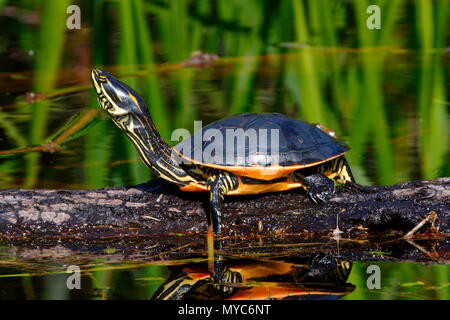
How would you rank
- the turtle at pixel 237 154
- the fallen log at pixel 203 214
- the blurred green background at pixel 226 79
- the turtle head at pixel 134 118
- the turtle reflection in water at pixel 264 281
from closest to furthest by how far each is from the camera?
the turtle reflection in water at pixel 264 281, the fallen log at pixel 203 214, the turtle at pixel 237 154, the turtle head at pixel 134 118, the blurred green background at pixel 226 79

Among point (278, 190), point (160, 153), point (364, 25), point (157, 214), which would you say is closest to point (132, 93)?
point (160, 153)

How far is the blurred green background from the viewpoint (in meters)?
5.50

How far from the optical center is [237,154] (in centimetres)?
393

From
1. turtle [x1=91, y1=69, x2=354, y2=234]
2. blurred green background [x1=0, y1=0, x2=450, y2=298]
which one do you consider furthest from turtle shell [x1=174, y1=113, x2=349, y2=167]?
blurred green background [x1=0, y1=0, x2=450, y2=298]

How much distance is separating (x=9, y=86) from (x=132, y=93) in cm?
418

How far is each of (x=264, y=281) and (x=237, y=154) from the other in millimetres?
902

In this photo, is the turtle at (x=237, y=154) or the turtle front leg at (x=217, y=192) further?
the turtle at (x=237, y=154)

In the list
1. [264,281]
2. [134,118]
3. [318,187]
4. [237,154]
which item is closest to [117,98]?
[134,118]

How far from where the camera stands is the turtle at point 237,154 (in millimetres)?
3887

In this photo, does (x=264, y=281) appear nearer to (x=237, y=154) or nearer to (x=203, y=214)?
(x=203, y=214)

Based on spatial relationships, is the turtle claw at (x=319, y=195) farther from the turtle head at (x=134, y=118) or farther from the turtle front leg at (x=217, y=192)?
the turtle head at (x=134, y=118)

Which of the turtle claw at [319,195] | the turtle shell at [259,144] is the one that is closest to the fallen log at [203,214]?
the turtle claw at [319,195]
